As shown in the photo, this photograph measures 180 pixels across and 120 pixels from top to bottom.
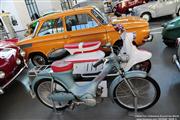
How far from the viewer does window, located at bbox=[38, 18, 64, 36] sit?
4.85m

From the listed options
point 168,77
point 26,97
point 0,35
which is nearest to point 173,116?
point 168,77

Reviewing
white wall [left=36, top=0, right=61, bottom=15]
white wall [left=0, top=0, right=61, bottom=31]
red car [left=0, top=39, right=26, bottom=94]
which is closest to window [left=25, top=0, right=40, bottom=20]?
white wall [left=36, top=0, right=61, bottom=15]

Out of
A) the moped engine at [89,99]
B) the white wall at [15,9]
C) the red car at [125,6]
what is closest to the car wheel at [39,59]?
the moped engine at [89,99]

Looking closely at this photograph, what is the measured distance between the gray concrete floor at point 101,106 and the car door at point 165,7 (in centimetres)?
418

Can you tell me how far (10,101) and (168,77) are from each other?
138 inches

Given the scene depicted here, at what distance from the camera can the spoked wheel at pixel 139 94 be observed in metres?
2.83

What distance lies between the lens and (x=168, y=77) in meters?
3.79

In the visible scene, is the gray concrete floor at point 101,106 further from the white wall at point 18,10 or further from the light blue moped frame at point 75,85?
the white wall at point 18,10

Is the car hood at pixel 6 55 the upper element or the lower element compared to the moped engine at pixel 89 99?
upper

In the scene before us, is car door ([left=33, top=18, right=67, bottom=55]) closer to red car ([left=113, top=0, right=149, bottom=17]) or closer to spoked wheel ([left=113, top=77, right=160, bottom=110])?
spoked wheel ([left=113, top=77, right=160, bottom=110])

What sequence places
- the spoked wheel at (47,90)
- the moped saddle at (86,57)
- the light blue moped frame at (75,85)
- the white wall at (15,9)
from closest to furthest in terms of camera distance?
the light blue moped frame at (75,85) → the spoked wheel at (47,90) → the moped saddle at (86,57) → the white wall at (15,9)

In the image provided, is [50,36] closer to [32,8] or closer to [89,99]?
[89,99]

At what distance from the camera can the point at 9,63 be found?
4219 millimetres

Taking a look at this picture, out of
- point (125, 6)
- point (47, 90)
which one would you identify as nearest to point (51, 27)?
point (47, 90)
